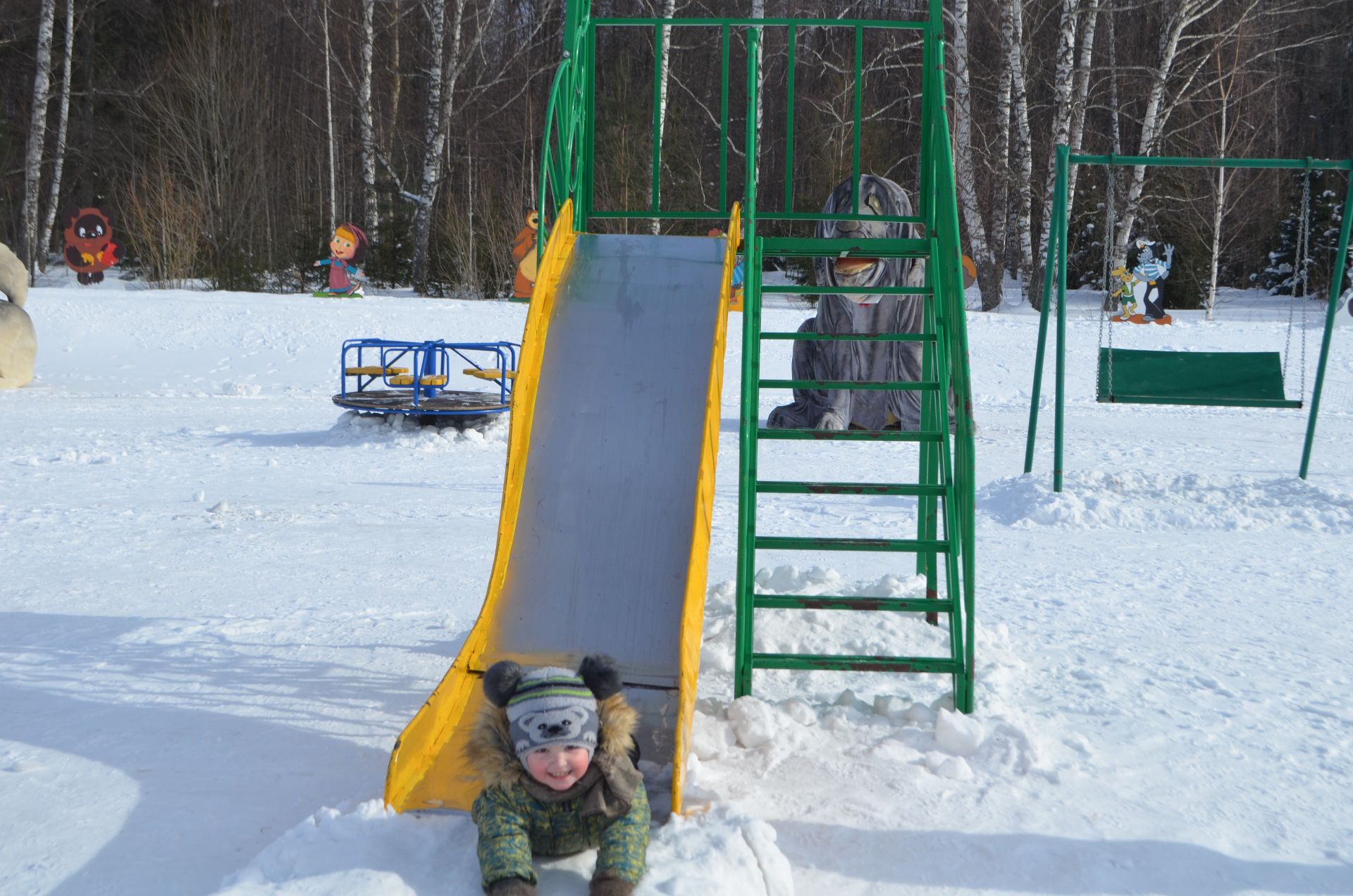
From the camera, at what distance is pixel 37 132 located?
20.5 m

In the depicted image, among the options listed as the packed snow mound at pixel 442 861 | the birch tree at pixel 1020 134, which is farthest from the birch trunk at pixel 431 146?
the packed snow mound at pixel 442 861

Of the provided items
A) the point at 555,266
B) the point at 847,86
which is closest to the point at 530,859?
the point at 555,266

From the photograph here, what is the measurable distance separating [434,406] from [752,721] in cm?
738

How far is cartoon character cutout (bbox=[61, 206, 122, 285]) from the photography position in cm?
2123

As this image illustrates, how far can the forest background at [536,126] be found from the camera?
797 inches

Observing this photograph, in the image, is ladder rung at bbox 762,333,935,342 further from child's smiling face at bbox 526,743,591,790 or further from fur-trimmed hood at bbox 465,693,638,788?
child's smiling face at bbox 526,743,591,790

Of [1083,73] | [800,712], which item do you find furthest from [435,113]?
[800,712]

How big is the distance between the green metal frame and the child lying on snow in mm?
954

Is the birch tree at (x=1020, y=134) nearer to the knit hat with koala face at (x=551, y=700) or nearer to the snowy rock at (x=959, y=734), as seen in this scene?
the snowy rock at (x=959, y=734)

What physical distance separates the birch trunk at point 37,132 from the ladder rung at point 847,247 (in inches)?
735

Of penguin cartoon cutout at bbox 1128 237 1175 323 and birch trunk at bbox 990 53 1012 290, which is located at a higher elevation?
birch trunk at bbox 990 53 1012 290

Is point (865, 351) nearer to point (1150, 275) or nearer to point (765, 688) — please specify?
point (765, 688)

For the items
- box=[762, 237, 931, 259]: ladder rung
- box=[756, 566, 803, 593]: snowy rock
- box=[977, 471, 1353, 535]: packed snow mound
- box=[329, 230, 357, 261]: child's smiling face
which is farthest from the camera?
box=[329, 230, 357, 261]: child's smiling face

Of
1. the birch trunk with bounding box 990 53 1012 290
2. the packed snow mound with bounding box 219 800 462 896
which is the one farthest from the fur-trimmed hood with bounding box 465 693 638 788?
the birch trunk with bounding box 990 53 1012 290
